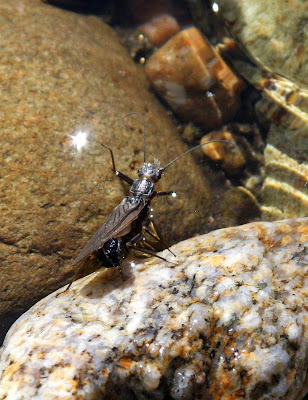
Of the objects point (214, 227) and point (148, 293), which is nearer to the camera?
point (148, 293)

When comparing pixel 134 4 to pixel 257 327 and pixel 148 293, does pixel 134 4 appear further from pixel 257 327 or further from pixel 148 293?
pixel 257 327

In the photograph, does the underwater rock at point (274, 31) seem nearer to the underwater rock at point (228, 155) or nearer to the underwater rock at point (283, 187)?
the underwater rock at point (283, 187)

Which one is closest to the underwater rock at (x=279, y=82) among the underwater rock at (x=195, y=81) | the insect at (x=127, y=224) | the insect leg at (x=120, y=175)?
the underwater rock at (x=195, y=81)

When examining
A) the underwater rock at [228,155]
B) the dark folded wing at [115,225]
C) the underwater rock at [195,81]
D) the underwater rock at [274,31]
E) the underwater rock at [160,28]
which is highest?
the underwater rock at [274,31]

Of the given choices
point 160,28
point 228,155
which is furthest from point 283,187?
point 160,28

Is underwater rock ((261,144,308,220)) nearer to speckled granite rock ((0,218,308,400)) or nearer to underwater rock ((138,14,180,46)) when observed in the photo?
speckled granite rock ((0,218,308,400))

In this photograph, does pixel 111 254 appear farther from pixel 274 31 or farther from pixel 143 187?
pixel 274 31

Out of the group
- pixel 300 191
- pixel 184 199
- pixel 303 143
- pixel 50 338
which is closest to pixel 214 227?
pixel 184 199
